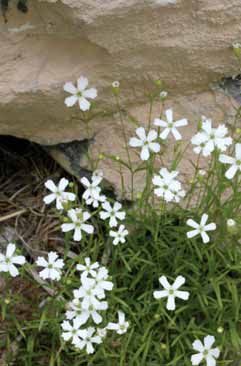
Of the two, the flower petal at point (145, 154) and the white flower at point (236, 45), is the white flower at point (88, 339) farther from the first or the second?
the white flower at point (236, 45)

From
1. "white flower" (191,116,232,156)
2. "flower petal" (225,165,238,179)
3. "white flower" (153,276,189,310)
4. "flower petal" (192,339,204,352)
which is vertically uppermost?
"white flower" (191,116,232,156)

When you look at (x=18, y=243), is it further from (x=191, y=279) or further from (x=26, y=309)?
(x=191, y=279)

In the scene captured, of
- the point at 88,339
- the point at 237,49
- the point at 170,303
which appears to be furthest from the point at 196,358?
the point at 237,49

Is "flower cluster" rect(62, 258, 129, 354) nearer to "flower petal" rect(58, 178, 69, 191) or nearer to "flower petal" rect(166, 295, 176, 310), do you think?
"flower petal" rect(166, 295, 176, 310)

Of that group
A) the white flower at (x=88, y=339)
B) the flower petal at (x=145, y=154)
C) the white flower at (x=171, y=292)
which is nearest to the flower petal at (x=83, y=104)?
the flower petal at (x=145, y=154)

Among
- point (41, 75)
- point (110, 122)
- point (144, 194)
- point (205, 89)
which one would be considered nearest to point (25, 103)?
point (41, 75)

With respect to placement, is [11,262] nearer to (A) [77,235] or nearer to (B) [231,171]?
(A) [77,235]

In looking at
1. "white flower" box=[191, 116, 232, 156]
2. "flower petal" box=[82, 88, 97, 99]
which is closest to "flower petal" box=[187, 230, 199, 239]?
"white flower" box=[191, 116, 232, 156]

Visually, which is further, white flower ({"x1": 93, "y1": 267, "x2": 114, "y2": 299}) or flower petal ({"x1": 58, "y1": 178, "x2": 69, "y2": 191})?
A: flower petal ({"x1": 58, "y1": 178, "x2": 69, "y2": 191})
